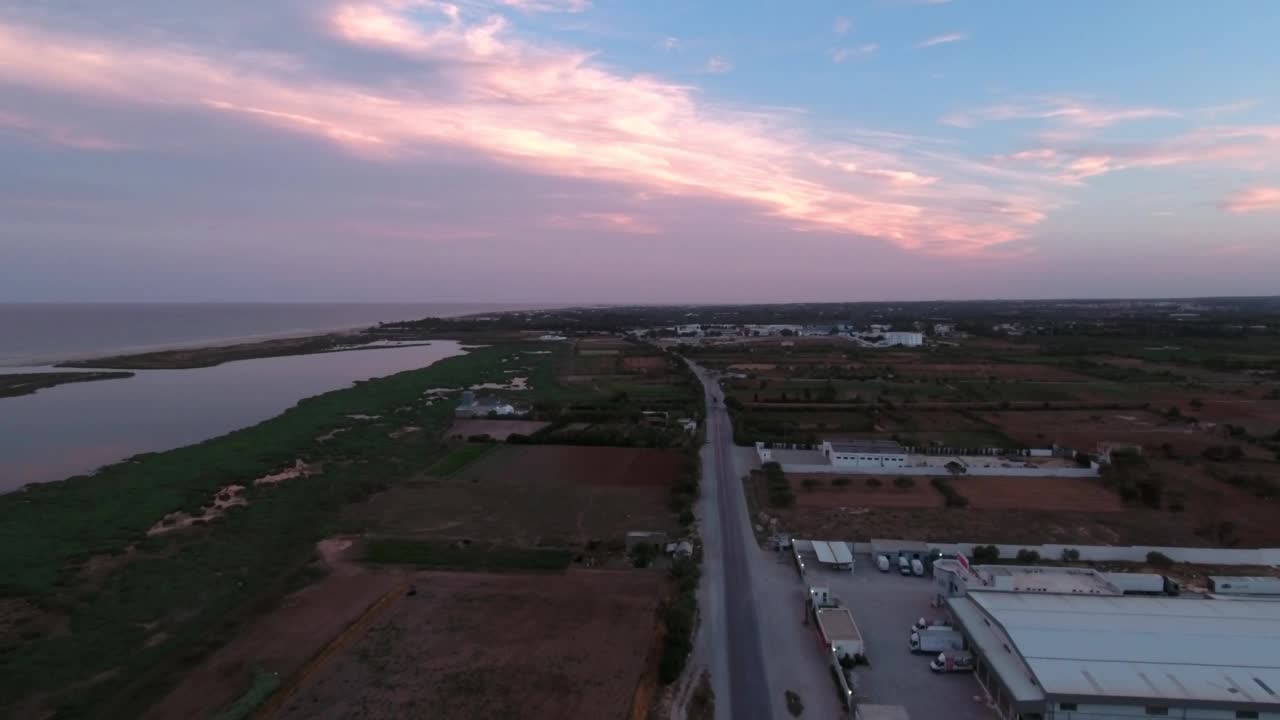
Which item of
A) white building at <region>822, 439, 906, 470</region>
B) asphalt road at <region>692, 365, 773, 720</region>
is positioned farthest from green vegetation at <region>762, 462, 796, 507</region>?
white building at <region>822, 439, 906, 470</region>

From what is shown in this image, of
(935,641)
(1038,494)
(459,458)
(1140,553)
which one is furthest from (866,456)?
(459,458)

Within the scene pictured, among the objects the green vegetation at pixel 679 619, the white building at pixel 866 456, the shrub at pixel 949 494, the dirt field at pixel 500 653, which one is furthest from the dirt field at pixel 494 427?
the shrub at pixel 949 494

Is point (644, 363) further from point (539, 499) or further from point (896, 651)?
point (896, 651)

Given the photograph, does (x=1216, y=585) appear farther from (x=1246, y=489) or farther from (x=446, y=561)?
(x=446, y=561)

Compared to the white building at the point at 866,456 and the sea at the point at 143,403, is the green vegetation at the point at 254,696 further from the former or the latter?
the white building at the point at 866,456

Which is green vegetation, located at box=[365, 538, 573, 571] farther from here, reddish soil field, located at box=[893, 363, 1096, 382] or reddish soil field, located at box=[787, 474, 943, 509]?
reddish soil field, located at box=[893, 363, 1096, 382]
